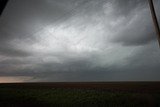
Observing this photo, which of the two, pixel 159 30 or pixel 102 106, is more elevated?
pixel 159 30

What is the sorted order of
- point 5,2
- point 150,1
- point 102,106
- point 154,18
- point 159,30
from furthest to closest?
point 102,106 < point 150,1 < point 154,18 < point 159,30 < point 5,2

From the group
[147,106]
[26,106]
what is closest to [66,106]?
[26,106]

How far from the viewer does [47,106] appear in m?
21.2

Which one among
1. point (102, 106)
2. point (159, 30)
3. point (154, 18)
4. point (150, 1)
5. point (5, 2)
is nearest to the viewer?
point (5, 2)

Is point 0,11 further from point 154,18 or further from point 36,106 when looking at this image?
point 36,106

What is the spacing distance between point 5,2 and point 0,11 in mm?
232

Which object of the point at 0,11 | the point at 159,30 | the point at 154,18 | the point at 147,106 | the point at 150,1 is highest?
the point at 150,1

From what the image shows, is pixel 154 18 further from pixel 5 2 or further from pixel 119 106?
pixel 119 106

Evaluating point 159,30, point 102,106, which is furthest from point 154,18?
point 102,106

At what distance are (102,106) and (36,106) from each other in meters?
8.69

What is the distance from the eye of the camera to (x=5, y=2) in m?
3.54

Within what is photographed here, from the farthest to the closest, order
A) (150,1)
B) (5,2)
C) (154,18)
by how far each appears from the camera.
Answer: (150,1)
(154,18)
(5,2)

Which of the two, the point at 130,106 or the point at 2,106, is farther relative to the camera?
the point at 130,106

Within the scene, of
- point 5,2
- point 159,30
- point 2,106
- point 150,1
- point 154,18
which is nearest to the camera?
point 5,2
